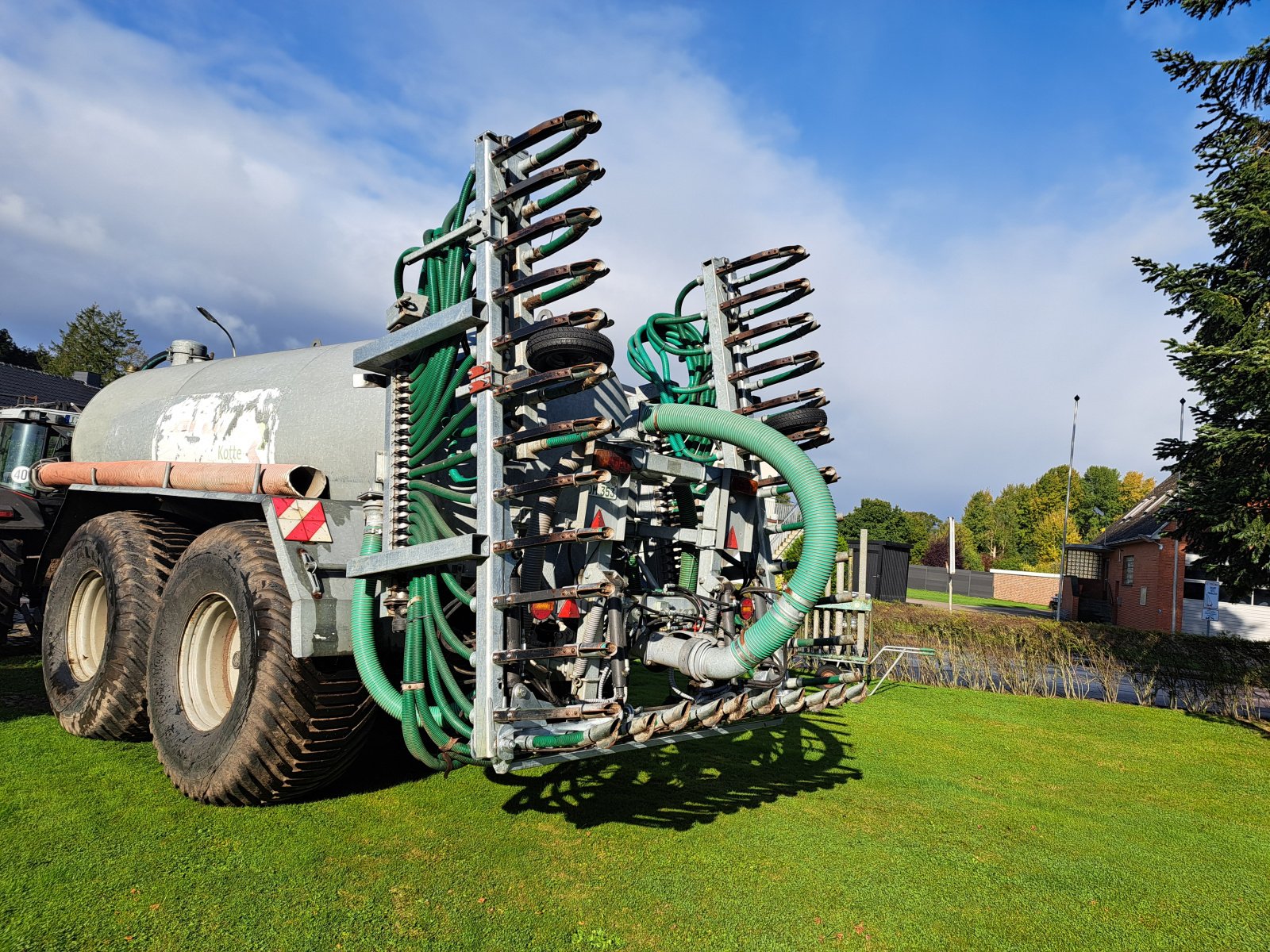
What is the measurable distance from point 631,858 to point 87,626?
15.1 feet

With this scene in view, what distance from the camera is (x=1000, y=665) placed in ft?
37.6

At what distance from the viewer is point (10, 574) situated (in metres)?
7.58

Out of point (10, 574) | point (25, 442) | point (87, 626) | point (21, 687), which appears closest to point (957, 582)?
point (25, 442)

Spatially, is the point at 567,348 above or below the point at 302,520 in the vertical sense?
above

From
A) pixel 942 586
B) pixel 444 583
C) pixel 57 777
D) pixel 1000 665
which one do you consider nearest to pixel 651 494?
pixel 444 583

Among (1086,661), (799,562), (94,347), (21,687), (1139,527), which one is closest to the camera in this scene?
(799,562)

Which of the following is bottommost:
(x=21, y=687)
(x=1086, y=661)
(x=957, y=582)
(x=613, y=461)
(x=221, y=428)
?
(x=957, y=582)

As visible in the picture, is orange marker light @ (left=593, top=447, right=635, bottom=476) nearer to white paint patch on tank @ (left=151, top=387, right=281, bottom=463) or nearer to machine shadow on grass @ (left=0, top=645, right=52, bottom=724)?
white paint patch on tank @ (left=151, top=387, right=281, bottom=463)

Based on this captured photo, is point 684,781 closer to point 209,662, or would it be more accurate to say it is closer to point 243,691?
point 243,691

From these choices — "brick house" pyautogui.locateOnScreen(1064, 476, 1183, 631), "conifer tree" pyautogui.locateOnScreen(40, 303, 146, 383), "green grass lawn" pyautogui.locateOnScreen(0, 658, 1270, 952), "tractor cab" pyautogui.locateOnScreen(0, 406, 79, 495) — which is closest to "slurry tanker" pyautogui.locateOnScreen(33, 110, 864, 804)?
"green grass lawn" pyautogui.locateOnScreen(0, 658, 1270, 952)

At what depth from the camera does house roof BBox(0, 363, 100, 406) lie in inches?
685

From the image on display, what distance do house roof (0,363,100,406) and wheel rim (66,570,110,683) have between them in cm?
1259

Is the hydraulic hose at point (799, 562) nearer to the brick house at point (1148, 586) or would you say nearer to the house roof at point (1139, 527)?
the brick house at point (1148, 586)

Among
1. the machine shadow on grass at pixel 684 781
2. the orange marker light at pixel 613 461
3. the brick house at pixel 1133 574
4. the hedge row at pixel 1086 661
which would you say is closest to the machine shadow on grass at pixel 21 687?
the machine shadow on grass at pixel 684 781
